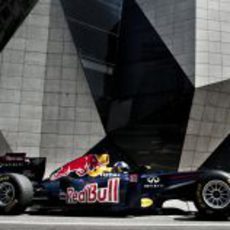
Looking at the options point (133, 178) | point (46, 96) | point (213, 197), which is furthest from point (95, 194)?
point (46, 96)

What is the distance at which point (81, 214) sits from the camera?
28.5ft

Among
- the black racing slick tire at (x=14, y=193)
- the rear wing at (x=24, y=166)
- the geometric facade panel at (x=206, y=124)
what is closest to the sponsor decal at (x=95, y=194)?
the black racing slick tire at (x=14, y=193)

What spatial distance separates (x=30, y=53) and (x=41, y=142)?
4410 millimetres

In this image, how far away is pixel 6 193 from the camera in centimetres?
854

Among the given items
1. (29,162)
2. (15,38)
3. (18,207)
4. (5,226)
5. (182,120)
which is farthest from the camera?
(15,38)

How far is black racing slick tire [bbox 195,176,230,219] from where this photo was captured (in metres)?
7.43

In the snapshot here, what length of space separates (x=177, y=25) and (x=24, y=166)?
40.9 ft

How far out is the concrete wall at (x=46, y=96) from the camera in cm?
1825

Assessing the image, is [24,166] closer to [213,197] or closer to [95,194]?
[95,194]

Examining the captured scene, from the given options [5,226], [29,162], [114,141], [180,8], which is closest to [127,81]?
[114,141]

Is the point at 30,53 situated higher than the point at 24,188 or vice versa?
the point at 30,53

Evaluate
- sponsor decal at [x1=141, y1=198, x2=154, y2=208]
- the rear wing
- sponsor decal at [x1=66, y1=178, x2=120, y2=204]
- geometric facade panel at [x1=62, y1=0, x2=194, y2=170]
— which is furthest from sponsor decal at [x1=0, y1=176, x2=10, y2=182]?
geometric facade panel at [x1=62, y1=0, x2=194, y2=170]

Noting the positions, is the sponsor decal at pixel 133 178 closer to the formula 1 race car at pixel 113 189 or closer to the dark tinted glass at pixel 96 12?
the formula 1 race car at pixel 113 189

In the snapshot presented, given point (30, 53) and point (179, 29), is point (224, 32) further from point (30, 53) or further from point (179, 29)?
point (30, 53)
